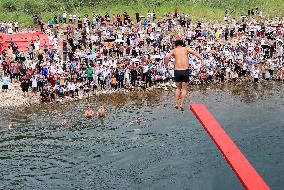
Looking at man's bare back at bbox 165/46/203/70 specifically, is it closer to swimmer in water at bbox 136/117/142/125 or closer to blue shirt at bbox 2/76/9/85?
swimmer in water at bbox 136/117/142/125

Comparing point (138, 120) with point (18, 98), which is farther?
point (18, 98)

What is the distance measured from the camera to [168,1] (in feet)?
222

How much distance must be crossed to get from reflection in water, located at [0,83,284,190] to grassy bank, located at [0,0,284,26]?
880 inches

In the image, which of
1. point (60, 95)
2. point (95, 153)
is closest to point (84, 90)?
point (60, 95)

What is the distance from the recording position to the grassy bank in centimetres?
6356

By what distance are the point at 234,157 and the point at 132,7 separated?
2110 inches

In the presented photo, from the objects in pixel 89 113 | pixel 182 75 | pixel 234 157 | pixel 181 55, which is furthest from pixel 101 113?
pixel 234 157

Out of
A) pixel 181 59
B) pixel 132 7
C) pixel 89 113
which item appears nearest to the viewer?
pixel 181 59

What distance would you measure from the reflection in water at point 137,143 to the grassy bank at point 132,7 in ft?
73.3

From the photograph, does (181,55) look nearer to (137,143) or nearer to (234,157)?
(234,157)

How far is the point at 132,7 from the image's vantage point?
6525 cm

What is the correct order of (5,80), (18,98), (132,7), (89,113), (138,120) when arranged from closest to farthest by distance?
(138,120) → (89,113) → (5,80) → (18,98) → (132,7)

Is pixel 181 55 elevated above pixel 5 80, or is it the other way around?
pixel 181 55

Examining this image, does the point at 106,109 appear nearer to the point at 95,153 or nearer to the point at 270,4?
the point at 95,153
